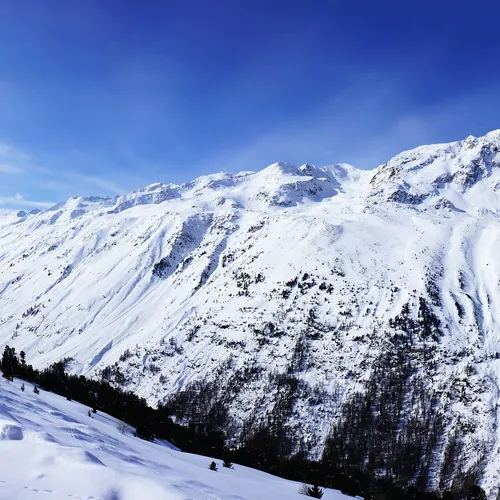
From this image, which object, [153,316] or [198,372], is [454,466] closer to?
[198,372]

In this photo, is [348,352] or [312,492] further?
[348,352]

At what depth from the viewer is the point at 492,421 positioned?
4318 inches

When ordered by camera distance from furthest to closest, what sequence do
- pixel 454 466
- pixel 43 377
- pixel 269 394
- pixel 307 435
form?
pixel 269 394, pixel 307 435, pixel 454 466, pixel 43 377

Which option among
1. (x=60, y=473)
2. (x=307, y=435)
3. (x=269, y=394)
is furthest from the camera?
(x=269, y=394)

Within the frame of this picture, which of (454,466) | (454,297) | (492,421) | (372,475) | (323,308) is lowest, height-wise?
(372,475)

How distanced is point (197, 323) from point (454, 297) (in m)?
107

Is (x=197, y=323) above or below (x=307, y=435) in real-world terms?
above

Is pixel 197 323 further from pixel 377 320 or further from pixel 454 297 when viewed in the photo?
pixel 454 297

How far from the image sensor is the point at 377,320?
482ft

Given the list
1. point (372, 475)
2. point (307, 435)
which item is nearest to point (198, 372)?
point (307, 435)

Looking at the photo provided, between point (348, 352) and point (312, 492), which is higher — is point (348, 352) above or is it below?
above

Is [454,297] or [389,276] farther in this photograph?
[389,276]

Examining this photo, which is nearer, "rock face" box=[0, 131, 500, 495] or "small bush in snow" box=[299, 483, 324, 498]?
"small bush in snow" box=[299, 483, 324, 498]

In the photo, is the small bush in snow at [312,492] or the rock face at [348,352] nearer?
the small bush in snow at [312,492]
